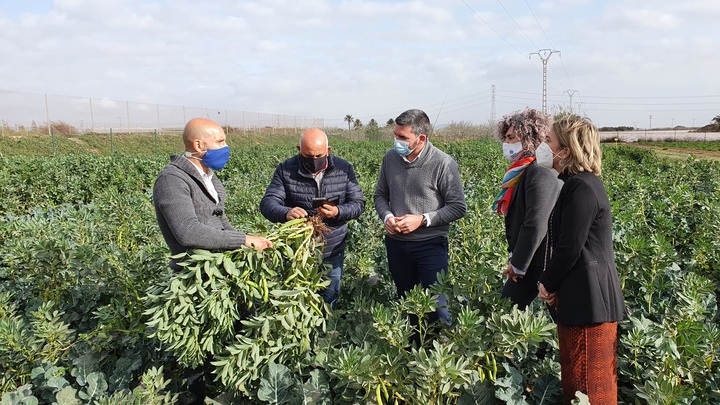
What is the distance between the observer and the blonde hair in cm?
225

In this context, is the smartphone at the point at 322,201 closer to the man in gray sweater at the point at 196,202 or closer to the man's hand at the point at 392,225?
the man's hand at the point at 392,225

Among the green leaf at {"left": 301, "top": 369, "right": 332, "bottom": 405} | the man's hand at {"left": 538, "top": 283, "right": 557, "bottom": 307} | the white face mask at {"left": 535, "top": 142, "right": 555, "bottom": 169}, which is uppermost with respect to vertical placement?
the white face mask at {"left": 535, "top": 142, "right": 555, "bottom": 169}

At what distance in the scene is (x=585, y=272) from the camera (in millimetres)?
2234

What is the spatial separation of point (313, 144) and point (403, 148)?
2.12 feet

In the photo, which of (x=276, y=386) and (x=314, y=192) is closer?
(x=276, y=386)

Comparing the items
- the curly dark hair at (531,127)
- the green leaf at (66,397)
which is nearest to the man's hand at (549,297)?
the curly dark hair at (531,127)

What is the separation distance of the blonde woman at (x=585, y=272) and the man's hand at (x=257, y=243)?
1445 millimetres

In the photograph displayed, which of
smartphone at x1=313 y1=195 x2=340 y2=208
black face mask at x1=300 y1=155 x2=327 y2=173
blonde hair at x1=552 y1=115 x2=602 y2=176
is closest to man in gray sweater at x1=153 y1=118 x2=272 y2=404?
smartphone at x1=313 y1=195 x2=340 y2=208

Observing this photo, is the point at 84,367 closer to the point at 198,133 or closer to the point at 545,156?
the point at 198,133

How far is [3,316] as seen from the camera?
3219 mm

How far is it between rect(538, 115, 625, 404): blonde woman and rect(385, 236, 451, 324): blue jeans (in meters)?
1.20

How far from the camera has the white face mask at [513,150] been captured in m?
2.89

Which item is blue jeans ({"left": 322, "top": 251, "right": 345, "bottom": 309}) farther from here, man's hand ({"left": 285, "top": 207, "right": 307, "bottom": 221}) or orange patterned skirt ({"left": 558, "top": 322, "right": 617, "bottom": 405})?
orange patterned skirt ({"left": 558, "top": 322, "right": 617, "bottom": 405})

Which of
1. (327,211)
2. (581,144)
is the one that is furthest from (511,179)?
(327,211)
